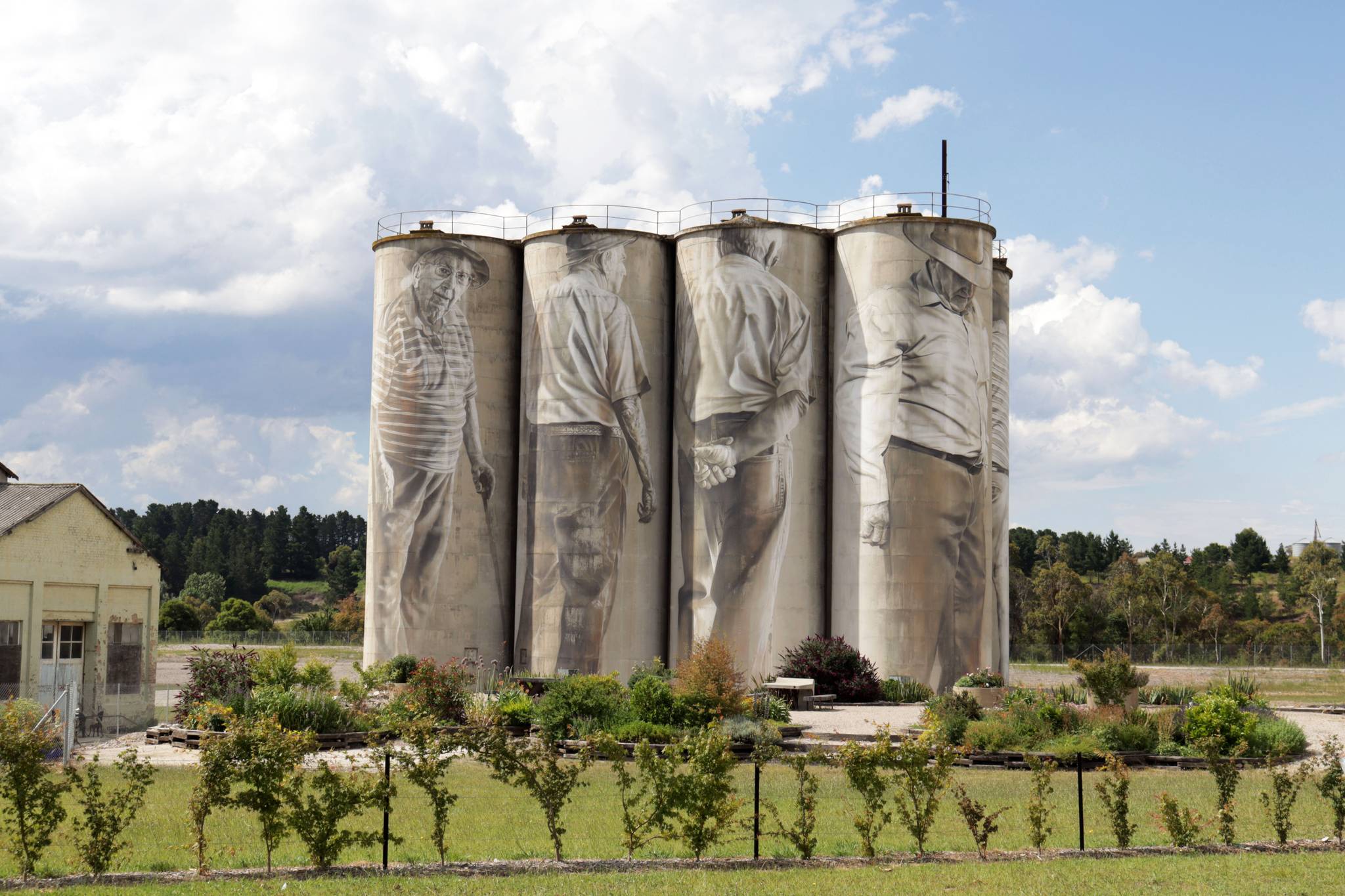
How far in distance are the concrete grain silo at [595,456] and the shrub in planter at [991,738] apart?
23.1 m

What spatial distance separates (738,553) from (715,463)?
3.56 meters

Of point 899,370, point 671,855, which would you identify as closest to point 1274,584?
point 899,370

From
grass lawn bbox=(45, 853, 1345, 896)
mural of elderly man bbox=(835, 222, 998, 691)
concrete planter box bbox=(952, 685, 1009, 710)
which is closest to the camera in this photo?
grass lawn bbox=(45, 853, 1345, 896)

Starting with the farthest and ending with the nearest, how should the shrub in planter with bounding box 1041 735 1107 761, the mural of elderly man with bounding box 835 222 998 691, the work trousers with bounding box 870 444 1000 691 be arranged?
Answer: the mural of elderly man with bounding box 835 222 998 691, the work trousers with bounding box 870 444 1000 691, the shrub in planter with bounding box 1041 735 1107 761

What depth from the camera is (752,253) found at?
51.2 m

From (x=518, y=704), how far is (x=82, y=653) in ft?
43.1

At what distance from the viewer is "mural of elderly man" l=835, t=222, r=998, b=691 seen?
48.0 m

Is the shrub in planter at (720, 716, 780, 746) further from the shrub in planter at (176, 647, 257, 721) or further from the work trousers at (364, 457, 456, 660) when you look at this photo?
the work trousers at (364, 457, 456, 660)

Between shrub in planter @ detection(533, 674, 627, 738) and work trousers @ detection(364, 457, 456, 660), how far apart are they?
2114 centimetres

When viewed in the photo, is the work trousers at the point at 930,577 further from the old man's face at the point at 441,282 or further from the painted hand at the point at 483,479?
the old man's face at the point at 441,282

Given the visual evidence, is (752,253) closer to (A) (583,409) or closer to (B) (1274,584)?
(A) (583,409)

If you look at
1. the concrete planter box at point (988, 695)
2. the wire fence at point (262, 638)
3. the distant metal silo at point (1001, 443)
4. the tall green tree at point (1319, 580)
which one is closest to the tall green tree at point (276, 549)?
the wire fence at point (262, 638)

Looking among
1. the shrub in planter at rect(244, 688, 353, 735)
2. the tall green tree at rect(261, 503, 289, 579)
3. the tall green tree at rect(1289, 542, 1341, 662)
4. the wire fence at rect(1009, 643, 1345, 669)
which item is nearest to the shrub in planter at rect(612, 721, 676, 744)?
the shrub in planter at rect(244, 688, 353, 735)

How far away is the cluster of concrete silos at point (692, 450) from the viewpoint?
48.8 metres
